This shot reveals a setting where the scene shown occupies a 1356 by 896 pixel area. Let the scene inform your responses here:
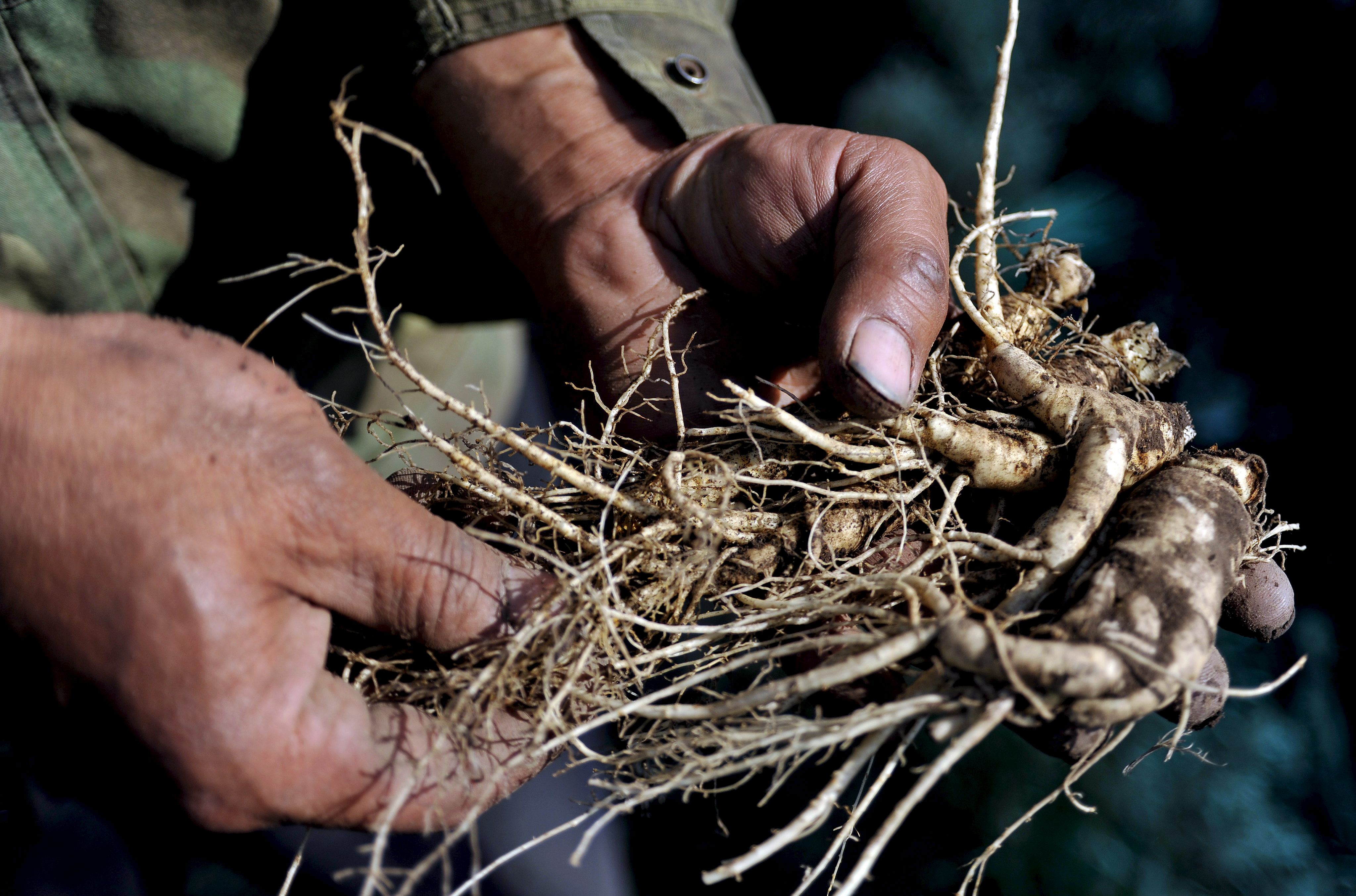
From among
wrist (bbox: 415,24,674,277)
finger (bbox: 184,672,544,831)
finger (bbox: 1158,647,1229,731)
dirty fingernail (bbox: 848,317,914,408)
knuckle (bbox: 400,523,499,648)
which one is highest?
wrist (bbox: 415,24,674,277)

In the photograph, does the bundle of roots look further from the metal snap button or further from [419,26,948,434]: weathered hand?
the metal snap button

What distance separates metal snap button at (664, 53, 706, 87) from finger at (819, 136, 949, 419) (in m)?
0.50

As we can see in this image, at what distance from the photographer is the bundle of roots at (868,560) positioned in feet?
3.03

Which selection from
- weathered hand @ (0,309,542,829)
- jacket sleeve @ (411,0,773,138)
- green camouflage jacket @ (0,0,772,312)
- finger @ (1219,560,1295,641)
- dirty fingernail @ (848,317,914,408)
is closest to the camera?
weathered hand @ (0,309,542,829)

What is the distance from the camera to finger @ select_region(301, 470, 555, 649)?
942mm

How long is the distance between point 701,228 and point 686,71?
1.40 feet

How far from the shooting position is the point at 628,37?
1.60 m

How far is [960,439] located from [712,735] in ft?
2.04

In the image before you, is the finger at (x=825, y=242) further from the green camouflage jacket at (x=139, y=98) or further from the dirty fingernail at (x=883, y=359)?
the green camouflage jacket at (x=139, y=98)

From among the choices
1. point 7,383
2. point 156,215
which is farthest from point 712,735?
point 156,215

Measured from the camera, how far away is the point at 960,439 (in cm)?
119

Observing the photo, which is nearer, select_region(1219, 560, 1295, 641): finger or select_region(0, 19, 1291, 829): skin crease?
select_region(0, 19, 1291, 829): skin crease

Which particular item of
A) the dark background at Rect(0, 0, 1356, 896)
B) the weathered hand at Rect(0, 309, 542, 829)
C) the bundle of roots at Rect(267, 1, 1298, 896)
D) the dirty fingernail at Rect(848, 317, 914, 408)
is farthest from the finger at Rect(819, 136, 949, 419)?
the dark background at Rect(0, 0, 1356, 896)

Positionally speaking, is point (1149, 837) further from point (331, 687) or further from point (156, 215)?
point (156, 215)
